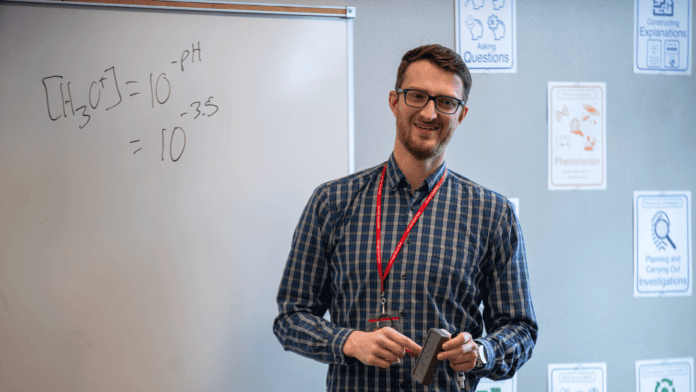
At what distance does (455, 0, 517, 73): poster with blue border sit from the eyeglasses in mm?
669

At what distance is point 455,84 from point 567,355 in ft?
3.96

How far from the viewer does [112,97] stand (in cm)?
156

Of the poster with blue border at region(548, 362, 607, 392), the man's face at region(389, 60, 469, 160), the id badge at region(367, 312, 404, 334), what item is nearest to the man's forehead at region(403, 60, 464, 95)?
the man's face at region(389, 60, 469, 160)

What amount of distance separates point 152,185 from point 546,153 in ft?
4.63

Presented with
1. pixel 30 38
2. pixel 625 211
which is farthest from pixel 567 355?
pixel 30 38

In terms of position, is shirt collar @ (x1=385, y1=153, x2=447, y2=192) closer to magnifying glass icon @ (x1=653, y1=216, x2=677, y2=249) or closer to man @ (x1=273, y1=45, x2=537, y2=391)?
man @ (x1=273, y1=45, x2=537, y2=391)

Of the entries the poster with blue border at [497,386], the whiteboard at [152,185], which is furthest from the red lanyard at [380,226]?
the poster with blue border at [497,386]

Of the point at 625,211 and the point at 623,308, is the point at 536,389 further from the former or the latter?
the point at 625,211

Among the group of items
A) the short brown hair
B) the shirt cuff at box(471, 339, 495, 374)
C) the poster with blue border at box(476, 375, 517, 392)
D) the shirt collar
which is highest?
the short brown hair

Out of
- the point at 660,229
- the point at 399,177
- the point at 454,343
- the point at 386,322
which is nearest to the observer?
the point at 454,343

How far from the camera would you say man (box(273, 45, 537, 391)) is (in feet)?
3.70

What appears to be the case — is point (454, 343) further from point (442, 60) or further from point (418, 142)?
point (442, 60)

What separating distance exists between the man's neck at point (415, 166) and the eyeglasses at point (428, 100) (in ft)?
0.41

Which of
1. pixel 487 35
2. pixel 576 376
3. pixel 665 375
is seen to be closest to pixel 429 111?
pixel 487 35
